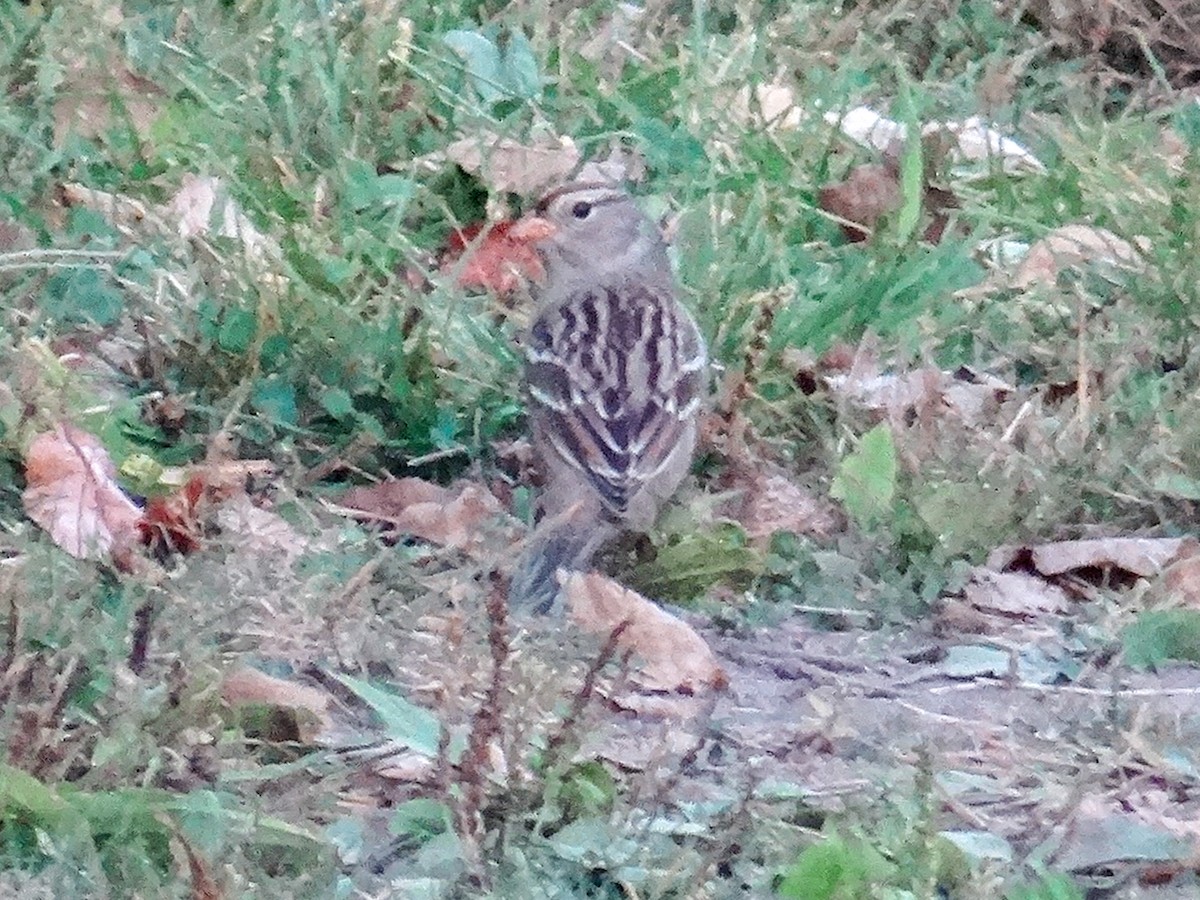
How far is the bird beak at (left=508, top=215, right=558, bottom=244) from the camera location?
535 centimetres

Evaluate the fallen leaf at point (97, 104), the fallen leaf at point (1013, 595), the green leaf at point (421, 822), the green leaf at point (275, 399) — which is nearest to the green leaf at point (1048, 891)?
the green leaf at point (421, 822)

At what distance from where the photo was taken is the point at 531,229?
543 cm

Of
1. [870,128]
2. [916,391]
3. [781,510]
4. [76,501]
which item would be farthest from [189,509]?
[870,128]

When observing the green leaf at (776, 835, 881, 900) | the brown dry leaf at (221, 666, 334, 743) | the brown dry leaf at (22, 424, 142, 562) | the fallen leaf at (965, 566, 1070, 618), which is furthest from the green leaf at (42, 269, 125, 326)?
the green leaf at (776, 835, 881, 900)

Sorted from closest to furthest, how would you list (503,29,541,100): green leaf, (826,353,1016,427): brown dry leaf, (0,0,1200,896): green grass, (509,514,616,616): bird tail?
1. (0,0,1200,896): green grass
2. (509,514,616,616): bird tail
3. (826,353,1016,427): brown dry leaf
4. (503,29,541,100): green leaf

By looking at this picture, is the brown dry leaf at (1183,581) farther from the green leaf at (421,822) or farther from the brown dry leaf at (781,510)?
the green leaf at (421,822)

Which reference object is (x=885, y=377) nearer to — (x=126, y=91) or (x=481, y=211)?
(x=481, y=211)

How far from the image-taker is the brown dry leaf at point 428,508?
168 inches

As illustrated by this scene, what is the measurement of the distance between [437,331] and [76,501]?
1.03m

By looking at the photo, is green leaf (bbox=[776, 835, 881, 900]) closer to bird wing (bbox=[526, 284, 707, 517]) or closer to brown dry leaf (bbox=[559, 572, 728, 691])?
brown dry leaf (bbox=[559, 572, 728, 691])

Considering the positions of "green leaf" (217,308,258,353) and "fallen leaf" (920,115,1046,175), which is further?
"fallen leaf" (920,115,1046,175)

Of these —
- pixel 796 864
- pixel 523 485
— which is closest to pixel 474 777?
pixel 796 864

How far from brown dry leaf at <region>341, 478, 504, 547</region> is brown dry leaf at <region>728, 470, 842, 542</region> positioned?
49 centimetres

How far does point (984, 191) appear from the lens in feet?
19.3
